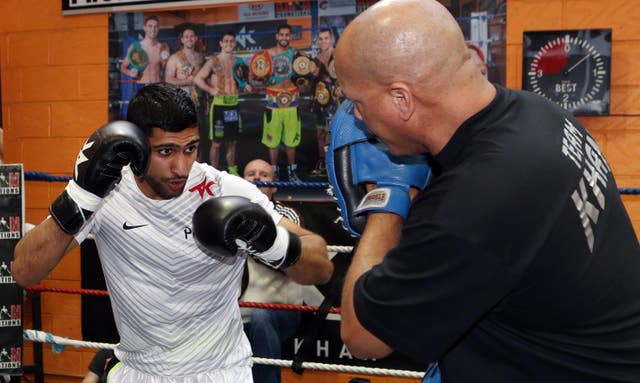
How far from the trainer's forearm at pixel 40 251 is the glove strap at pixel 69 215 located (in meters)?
0.06

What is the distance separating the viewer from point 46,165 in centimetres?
389

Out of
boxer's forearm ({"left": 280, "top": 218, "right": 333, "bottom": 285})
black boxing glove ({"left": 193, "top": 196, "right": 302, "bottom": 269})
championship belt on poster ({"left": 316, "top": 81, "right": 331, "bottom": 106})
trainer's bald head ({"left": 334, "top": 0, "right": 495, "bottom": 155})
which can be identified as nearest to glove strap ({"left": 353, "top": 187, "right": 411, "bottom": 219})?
trainer's bald head ({"left": 334, "top": 0, "right": 495, "bottom": 155})

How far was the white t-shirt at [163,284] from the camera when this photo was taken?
172 cm

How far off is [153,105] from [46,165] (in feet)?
8.20

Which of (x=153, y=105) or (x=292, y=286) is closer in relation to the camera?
(x=153, y=105)

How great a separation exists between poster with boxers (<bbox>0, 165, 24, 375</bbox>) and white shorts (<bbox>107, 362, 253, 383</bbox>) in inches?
35.8

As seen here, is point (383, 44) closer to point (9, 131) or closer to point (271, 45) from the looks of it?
point (271, 45)

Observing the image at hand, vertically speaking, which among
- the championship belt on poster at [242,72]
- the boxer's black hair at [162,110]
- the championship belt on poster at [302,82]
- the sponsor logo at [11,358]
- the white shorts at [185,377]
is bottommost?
the sponsor logo at [11,358]

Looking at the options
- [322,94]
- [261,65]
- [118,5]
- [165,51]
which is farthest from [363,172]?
[118,5]

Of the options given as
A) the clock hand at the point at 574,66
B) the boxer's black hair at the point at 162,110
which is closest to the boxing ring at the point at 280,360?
the boxer's black hair at the point at 162,110

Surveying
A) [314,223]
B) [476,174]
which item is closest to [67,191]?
[476,174]

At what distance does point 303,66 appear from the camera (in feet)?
11.3

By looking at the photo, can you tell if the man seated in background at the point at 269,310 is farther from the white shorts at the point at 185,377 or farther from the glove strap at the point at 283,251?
the glove strap at the point at 283,251

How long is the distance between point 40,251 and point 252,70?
2079mm
